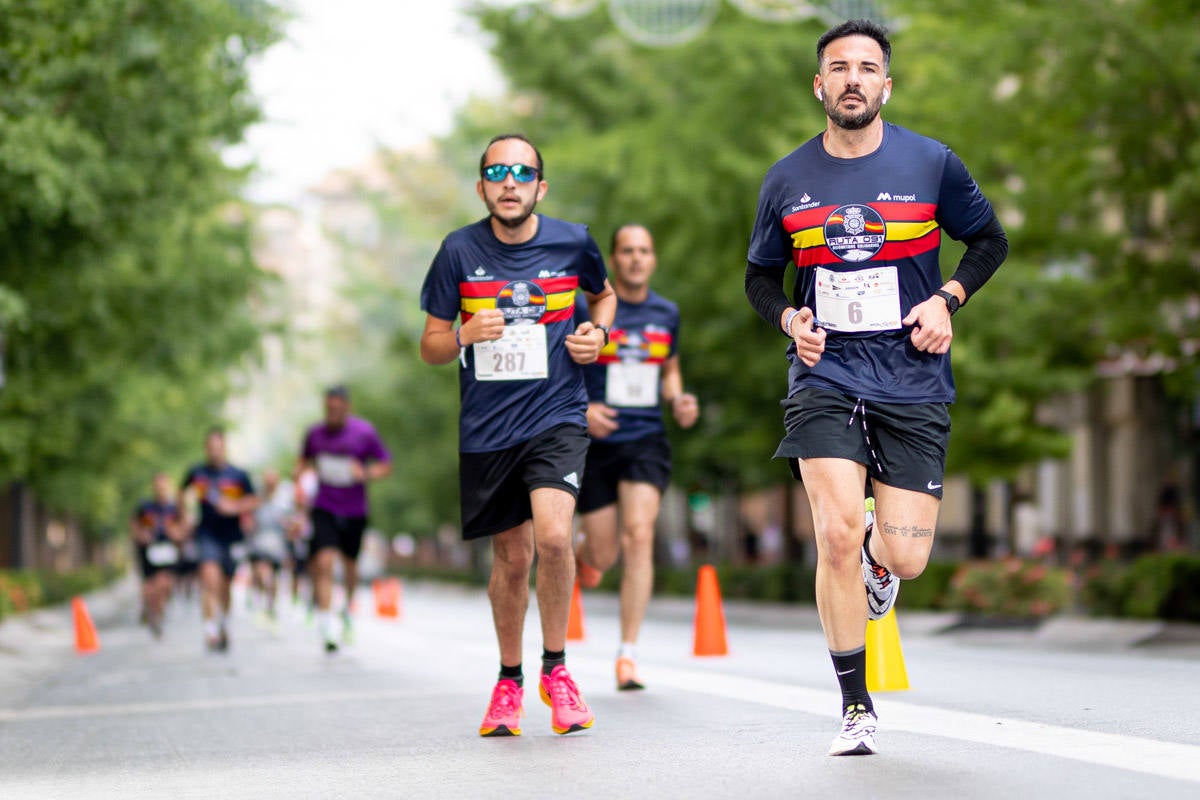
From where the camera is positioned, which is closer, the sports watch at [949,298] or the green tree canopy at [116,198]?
the sports watch at [949,298]

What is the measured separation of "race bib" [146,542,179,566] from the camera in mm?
24000

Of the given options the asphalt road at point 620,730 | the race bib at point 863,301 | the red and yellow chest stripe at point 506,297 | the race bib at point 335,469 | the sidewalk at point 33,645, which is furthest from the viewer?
the sidewalk at point 33,645

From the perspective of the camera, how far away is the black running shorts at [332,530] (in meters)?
14.9

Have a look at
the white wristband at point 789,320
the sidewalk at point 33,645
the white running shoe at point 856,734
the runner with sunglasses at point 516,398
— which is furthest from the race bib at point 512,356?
the sidewalk at point 33,645

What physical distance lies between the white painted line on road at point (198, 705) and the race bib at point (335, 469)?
3981 mm

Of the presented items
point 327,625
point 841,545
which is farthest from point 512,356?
point 327,625

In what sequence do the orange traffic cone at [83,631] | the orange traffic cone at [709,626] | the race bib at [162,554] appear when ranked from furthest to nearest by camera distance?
the race bib at [162,554] < the orange traffic cone at [83,631] < the orange traffic cone at [709,626]

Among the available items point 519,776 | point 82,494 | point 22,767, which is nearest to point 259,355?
point 82,494

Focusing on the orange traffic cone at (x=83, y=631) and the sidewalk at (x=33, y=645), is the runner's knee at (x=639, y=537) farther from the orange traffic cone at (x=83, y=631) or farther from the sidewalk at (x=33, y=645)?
the orange traffic cone at (x=83, y=631)

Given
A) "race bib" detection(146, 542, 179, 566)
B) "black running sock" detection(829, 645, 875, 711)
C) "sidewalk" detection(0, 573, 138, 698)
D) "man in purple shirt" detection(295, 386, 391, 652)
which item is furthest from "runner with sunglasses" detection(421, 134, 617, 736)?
"race bib" detection(146, 542, 179, 566)

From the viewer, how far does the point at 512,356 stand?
7.35 metres

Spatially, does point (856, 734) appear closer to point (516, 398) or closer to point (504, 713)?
point (504, 713)

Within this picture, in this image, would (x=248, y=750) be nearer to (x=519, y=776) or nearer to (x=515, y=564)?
(x=515, y=564)

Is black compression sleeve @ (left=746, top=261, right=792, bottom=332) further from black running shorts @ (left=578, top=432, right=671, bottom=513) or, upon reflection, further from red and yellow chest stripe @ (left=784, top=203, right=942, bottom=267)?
black running shorts @ (left=578, top=432, right=671, bottom=513)
